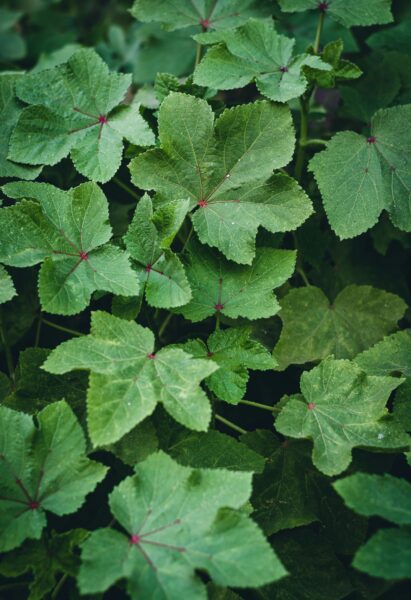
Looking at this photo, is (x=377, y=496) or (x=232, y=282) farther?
(x=232, y=282)

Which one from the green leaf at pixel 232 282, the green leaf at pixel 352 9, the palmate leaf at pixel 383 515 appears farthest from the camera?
the green leaf at pixel 352 9

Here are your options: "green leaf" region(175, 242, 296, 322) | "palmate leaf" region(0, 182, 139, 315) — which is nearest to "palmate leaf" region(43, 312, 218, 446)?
"palmate leaf" region(0, 182, 139, 315)

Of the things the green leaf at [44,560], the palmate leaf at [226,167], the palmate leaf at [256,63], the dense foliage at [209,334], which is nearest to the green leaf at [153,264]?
the dense foliage at [209,334]

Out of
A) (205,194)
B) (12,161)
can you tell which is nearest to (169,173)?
(205,194)

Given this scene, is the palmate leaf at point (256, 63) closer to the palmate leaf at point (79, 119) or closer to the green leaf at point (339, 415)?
the palmate leaf at point (79, 119)

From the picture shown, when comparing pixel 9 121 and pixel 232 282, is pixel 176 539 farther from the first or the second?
pixel 9 121

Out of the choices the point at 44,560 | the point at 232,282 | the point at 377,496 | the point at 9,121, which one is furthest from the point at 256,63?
the point at 44,560

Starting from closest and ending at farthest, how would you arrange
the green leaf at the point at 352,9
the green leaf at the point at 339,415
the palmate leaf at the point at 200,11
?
the green leaf at the point at 339,415 < the green leaf at the point at 352,9 < the palmate leaf at the point at 200,11

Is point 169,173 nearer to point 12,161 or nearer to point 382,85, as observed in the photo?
point 12,161
